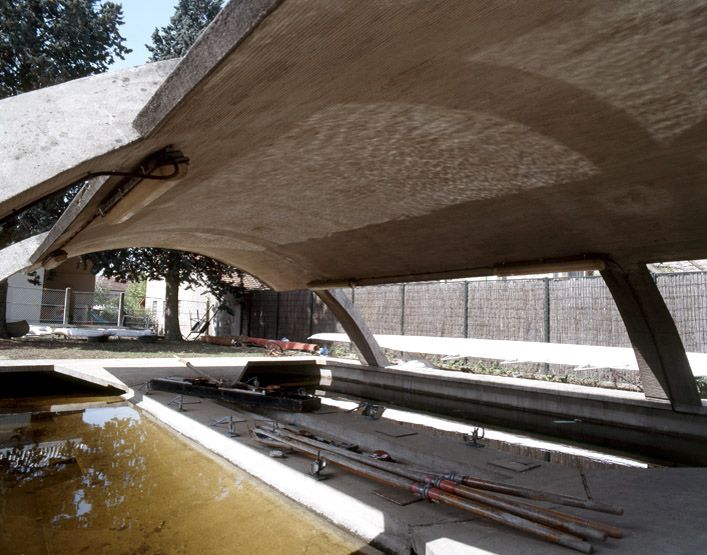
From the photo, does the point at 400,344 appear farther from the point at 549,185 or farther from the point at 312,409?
the point at 549,185

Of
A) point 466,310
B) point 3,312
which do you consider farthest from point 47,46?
point 466,310

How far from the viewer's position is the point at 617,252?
511 cm

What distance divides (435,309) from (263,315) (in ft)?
26.0

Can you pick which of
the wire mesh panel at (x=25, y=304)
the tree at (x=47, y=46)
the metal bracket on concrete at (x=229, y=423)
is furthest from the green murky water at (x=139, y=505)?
the wire mesh panel at (x=25, y=304)

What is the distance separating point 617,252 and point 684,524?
2.98 meters

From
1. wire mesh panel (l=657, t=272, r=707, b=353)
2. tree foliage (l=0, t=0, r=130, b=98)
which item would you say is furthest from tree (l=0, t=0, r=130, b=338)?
wire mesh panel (l=657, t=272, r=707, b=353)

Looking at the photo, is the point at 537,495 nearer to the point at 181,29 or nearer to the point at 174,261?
the point at 174,261

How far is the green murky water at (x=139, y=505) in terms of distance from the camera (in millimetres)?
3123

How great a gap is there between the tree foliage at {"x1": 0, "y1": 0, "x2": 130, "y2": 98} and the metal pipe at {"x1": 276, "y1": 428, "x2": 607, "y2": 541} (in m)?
13.8

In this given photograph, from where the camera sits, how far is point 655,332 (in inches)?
218

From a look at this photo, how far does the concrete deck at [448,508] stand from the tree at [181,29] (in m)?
15.5

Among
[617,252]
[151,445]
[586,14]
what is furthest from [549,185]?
[151,445]

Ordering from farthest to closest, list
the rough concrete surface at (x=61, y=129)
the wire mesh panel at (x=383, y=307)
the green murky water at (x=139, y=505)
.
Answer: the wire mesh panel at (x=383, y=307), the green murky water at (x=139, y=505), the rough concrete surface at (x=61, y=129)

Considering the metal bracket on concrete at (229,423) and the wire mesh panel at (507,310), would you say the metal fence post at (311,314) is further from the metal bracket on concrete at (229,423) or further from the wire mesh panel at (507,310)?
the metal bracket on concrete at (229,423)
